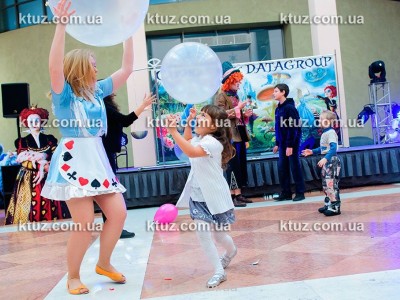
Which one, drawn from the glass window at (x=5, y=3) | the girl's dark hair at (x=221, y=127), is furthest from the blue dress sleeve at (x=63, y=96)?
the glass window at (x=5, y=3)

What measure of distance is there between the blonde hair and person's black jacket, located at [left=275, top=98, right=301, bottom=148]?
3.84 m

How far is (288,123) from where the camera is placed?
6125 mm

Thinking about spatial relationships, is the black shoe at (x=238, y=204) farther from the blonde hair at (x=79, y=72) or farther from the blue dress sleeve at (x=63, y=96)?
the blue dress sleeve at (x=63, y=96)

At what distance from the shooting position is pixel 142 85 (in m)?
9.66

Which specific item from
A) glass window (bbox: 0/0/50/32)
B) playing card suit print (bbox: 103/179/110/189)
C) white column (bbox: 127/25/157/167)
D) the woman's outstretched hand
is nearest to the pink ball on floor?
playing card suit print (bbox: 103/179/110/189)

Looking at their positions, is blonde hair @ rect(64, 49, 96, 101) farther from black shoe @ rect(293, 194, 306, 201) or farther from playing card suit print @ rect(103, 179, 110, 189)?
black shoe @ rect(293, 194, 306, 201)

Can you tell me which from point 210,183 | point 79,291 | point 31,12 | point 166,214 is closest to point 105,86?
point 210,183

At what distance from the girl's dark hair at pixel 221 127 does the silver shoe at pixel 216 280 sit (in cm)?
72

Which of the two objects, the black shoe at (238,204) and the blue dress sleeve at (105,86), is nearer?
the blue dress sleeve at (105,86)

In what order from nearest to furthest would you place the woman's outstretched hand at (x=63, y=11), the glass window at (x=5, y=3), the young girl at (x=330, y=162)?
the woman's outstretched hand at (x=63, y=11)
the young girl at (x=330, y=162)
the glass window at (x=5, y=3)

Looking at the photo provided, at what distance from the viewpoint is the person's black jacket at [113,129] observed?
406 centimetres

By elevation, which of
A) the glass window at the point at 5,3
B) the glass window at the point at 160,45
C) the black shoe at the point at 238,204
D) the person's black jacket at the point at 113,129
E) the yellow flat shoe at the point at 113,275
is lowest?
the yellow flat shoe at the point at 113,275

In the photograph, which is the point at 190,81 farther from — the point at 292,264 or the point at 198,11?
the point at 198,11

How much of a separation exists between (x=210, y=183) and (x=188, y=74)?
33.6 inches
